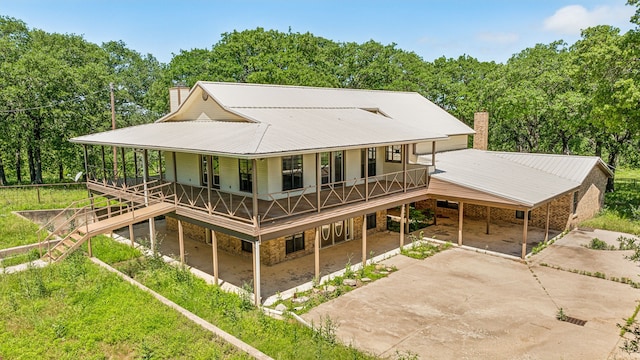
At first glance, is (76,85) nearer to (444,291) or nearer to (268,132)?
(268,132)

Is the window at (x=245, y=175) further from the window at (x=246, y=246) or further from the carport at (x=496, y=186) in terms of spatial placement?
the carport at (x=496, y=186)

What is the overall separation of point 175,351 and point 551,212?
19.4 metres

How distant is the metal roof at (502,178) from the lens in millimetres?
17344

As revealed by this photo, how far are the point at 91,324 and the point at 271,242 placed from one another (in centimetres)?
665

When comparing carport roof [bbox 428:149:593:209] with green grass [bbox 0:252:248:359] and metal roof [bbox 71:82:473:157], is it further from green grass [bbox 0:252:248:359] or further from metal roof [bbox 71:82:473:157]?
green grass [bbox 0:252:248:359]

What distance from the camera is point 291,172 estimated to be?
16.0 meters

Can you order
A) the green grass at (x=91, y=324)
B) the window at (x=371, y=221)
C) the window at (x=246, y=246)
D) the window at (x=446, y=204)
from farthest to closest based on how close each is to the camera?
1. the window at (x=446, y=204)
2. the window at (x=371, y=221)
3. the window at (x=246, y=246)
4. the green grass at (x=91, y=324)

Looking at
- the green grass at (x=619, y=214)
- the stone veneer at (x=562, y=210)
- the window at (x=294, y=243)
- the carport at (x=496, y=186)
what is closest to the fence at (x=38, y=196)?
the window at (x=294, y=243)

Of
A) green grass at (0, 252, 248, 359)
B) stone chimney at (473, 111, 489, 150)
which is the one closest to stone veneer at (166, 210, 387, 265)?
green grass at (0, 252, 248, 359)

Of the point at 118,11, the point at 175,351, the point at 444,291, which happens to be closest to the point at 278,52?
the point at 118,11

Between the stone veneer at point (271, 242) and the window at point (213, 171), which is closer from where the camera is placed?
the stone veneer at point (271, 242)

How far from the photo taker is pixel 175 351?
9414 millimetres

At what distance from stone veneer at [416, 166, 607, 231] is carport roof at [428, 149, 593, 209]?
1207 mm

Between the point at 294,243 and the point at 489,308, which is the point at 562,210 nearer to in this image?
the point at 489,308
